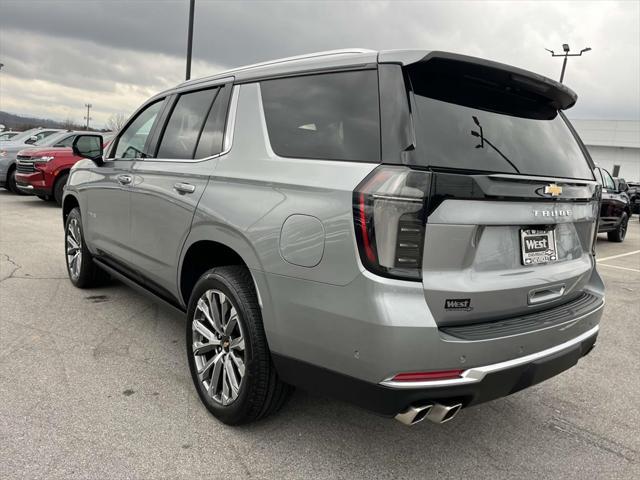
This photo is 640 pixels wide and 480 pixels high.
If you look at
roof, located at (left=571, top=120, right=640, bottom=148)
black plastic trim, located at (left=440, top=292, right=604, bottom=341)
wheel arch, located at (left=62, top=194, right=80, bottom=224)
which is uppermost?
roof, located at (left=571, top=120, right=640, bottom=148)

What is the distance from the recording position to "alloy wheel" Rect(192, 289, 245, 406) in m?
2.67

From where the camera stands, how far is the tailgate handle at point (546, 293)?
2.40 meters

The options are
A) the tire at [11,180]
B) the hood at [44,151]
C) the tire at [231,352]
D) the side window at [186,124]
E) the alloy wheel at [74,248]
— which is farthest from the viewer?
the tire at [11,180]

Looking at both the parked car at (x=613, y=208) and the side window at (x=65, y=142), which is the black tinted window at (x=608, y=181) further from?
the side window at (x=65, y=142)

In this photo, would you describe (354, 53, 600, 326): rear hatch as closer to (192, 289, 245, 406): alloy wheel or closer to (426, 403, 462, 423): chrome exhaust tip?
(426, 403, 462, 423): chrome exhaust tip

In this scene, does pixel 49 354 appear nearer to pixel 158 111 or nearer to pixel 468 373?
pixel 158 111

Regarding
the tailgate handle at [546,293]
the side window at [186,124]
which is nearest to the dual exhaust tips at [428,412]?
the tailgate handle at [546,293]

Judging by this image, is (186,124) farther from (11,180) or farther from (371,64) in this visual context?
(11,180)

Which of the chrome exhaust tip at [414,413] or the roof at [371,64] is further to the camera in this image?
the roof at [371,64]

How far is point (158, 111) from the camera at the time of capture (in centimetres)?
384

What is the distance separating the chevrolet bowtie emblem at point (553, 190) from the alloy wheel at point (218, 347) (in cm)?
161

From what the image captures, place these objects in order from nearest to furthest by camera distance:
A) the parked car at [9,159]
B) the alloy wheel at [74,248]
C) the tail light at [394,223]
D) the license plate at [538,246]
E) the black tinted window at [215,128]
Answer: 1. the tail light at [394,223]
2. the license plate at [538,246]
3. the black tinted window at [215,128]
4. the alloy wheel at [74,248]
5. the parked car at [9,159]

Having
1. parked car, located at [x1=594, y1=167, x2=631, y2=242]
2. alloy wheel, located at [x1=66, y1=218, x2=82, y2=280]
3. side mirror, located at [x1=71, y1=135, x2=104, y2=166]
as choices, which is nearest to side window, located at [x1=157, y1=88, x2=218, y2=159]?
side mirror, located at [x1=71, y1=135, x2=104, y2=166]

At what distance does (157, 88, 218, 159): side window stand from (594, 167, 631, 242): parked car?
9.89 metres
